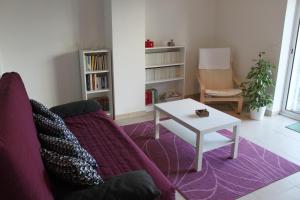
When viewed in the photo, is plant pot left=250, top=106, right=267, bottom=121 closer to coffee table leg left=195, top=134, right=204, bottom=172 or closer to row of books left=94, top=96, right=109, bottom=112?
coffee table leg left=195, top=134, right=204, bottom=172

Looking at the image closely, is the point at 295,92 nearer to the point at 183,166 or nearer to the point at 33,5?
the point at 183,166

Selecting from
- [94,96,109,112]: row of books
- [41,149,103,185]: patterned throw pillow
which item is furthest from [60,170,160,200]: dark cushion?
[94,96,109,112]: row of books

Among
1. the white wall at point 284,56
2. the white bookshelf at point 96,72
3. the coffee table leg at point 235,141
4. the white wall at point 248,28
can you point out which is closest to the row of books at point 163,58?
the white bookshelf at point 96,72

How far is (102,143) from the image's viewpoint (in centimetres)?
214

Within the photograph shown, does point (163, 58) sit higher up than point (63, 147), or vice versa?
point (163, 58)

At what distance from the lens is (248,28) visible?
4188mm

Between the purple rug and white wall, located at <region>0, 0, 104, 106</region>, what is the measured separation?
1.32 meters

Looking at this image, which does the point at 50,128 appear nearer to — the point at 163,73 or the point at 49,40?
the point at 49,40

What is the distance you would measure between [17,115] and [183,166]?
171 centimetres

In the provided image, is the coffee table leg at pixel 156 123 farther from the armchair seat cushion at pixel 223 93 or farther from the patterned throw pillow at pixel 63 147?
the patterned throw pillow at pixel 63 147

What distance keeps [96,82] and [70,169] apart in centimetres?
235

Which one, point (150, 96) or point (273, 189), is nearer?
point (273, 189)

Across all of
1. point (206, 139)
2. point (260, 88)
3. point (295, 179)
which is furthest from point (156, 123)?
point (260, 88)

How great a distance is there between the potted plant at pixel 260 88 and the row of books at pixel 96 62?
203 centimetres
